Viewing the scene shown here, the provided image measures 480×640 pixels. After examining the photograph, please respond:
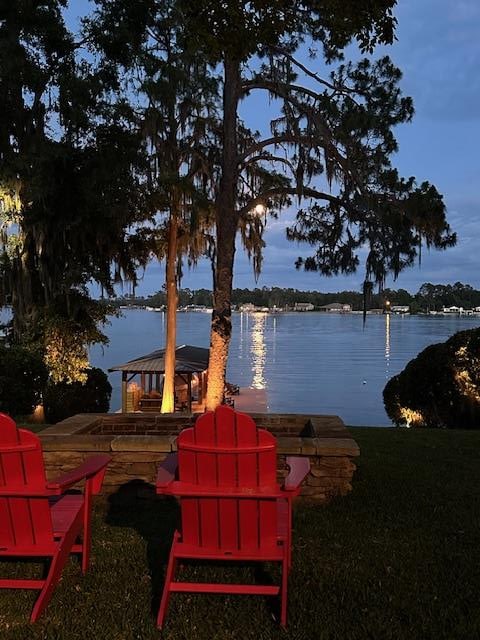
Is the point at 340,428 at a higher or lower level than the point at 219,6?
lower

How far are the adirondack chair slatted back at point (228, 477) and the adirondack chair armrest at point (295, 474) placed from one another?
0.08 meters

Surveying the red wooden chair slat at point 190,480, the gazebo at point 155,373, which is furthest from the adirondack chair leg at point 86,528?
the gazebo at point 155,373

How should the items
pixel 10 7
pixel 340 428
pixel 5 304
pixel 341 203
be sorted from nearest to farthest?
1. pixel 340 428
2. pixel 341 203
3. pixel 10 7
4. pixel 5 304

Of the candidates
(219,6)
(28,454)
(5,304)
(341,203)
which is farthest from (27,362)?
(28,454)

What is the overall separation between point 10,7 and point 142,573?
13529 millimetres

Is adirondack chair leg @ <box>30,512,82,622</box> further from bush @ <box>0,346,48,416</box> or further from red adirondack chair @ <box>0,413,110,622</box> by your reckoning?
bush @ <box>0,346,48,416</box>

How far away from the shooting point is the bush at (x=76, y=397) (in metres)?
14.5

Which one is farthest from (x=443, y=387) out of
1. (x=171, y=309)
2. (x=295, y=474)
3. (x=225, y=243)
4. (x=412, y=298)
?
(x=412, y=298)

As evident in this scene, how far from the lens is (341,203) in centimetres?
995

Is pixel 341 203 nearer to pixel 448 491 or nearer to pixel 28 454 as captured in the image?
pixel 448 491

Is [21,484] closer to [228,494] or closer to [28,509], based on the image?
[28,509]

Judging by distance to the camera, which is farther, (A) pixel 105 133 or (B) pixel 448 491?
(A) pixel 105 133

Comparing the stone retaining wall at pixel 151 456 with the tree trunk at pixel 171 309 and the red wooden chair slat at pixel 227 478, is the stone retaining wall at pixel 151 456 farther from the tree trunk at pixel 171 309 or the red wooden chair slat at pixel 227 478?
the tree trunk at pixel 171 309

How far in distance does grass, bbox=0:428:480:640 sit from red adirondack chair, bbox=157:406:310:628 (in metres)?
0.18
